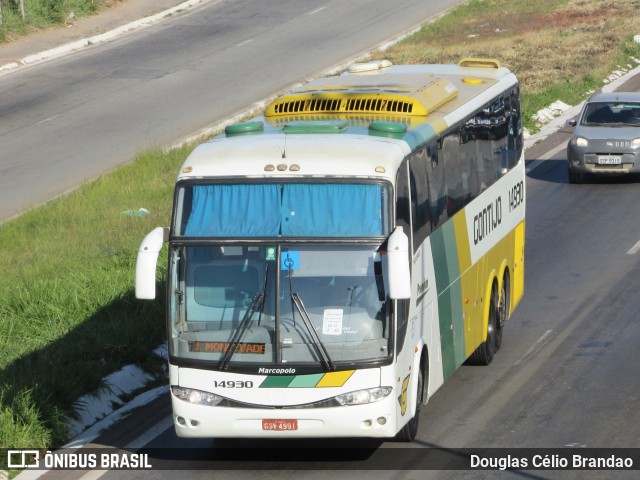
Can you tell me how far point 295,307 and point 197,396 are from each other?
3.65 ft

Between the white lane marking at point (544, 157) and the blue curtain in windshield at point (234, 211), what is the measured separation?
58.7ft

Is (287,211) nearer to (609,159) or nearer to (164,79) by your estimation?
(609,159)

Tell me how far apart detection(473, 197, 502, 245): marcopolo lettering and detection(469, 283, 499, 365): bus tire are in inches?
29.4

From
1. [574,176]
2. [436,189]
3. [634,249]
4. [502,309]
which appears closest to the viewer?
[436,189]

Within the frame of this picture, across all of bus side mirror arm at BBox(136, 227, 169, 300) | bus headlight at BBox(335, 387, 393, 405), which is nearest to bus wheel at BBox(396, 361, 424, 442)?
bus headlight at BBox(335, 387, 393, 405)

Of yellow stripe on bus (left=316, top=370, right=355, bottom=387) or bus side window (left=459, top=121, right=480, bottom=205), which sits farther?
bus side window (left=459, top=121, right=480, bottom=205)

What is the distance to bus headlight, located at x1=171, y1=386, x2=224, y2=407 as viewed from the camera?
35.5 ft

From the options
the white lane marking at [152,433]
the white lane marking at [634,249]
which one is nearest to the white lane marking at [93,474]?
the white lane marking at [152,433]

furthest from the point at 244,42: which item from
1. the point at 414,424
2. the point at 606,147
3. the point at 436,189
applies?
the point at 414,424

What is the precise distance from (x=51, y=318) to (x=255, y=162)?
564 centimetres

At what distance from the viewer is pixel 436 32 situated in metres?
49.0

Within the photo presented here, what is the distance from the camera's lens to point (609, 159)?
2642 centimetres

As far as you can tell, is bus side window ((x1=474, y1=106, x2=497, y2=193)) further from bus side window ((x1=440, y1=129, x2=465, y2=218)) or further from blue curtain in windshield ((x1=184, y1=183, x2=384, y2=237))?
blue curtain in windshield ((x1=184, y1=183, x2=384, y2=237))

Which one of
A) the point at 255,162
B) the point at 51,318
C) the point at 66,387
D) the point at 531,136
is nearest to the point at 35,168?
the point at 531,136
